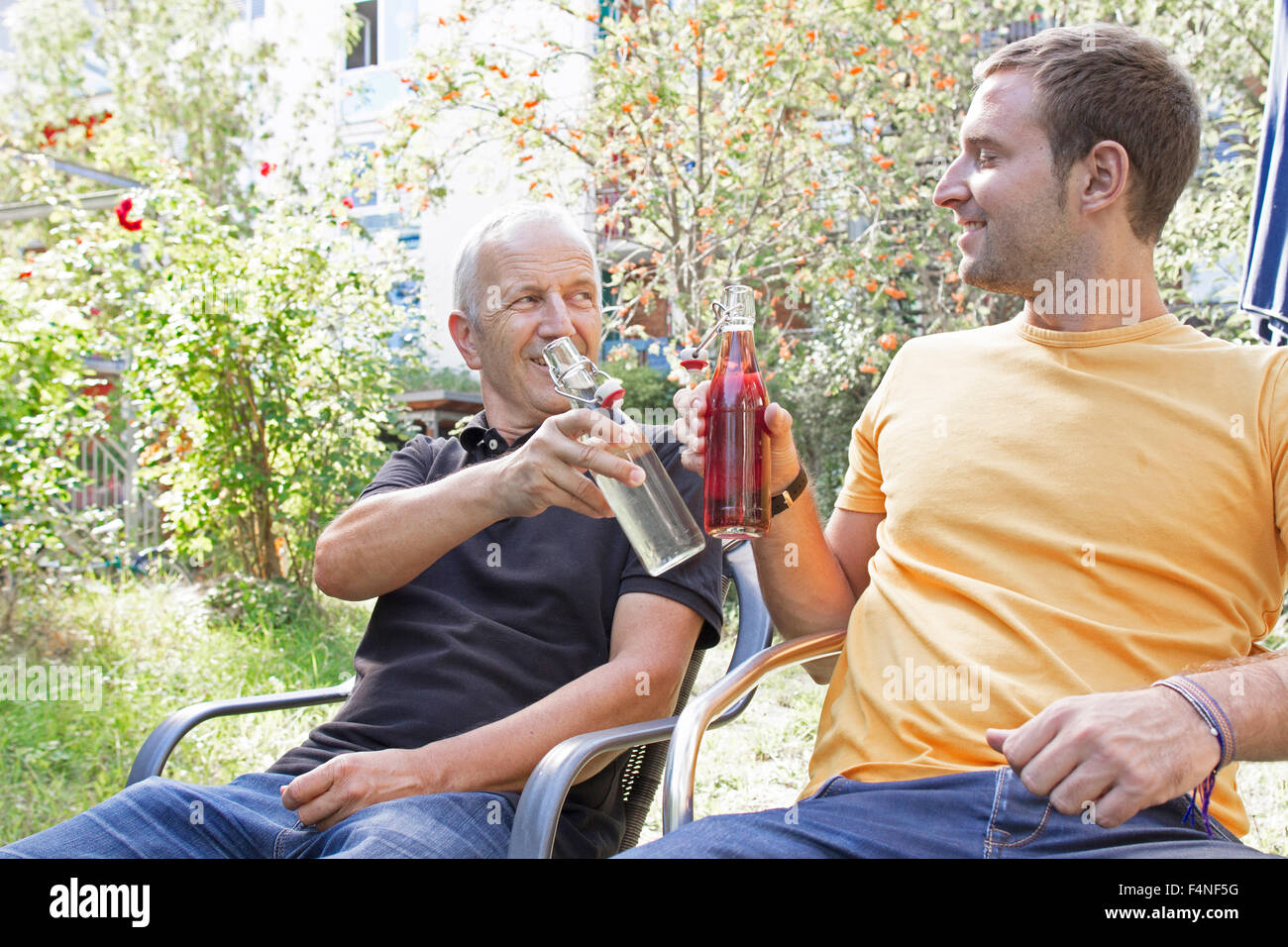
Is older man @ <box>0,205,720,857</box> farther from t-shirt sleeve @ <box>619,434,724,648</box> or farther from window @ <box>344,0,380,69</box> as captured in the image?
window @ <box>344,0,380,69</box>

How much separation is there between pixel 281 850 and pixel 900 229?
7.00 metres

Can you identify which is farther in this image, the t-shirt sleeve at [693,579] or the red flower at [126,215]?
the red flower at [126,215]

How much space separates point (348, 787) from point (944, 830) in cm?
98

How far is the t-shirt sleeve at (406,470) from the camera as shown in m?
2.49

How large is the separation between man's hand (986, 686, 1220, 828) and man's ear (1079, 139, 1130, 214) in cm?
96

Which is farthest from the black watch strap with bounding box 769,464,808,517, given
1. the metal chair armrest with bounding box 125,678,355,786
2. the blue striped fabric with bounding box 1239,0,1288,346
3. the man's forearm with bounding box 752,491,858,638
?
the blue striped fabric with bounding box 1239,0,1288,346

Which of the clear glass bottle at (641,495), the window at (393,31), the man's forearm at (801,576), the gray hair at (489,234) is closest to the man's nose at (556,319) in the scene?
the gray hair at (489,234)

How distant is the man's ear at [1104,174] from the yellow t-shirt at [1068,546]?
24 centimetres

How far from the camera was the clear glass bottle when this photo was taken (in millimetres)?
1860

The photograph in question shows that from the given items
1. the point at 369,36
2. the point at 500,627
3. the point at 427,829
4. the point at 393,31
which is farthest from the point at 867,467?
the point at 369,36

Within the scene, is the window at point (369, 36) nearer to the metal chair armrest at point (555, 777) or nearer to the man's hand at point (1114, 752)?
the metal chair armrest at point (555, 777)

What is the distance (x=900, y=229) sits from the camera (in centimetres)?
810

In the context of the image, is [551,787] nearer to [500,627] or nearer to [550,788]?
[550,788]
